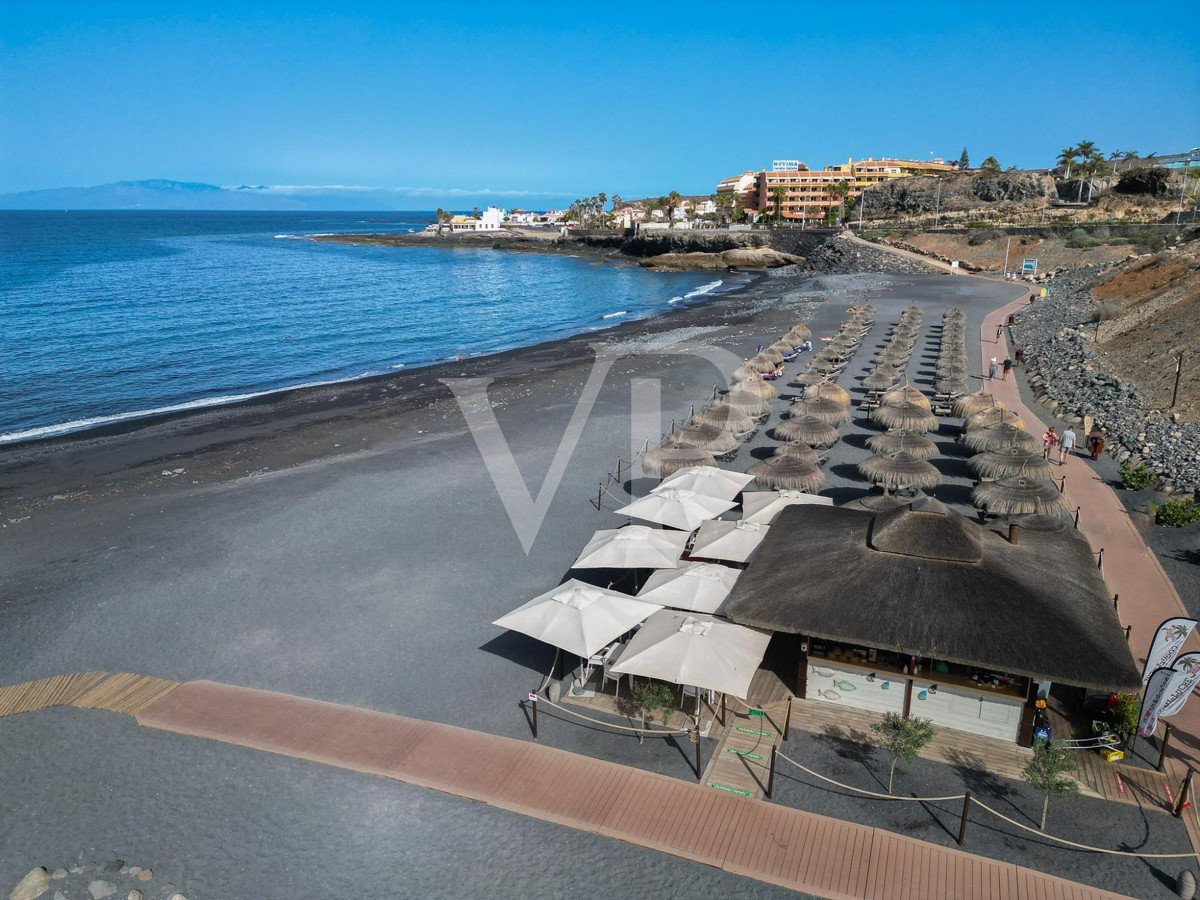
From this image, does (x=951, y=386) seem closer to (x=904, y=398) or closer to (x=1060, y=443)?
(x=904, y=398)

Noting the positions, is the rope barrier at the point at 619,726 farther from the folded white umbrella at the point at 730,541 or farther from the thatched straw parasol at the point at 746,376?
the thatched straw parasol at the point at 746,376

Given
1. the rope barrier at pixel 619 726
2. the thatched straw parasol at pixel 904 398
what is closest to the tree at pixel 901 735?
the rope barrier at pixel 619 726

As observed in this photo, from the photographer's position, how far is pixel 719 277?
92812 mm

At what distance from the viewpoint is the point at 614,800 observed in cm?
986

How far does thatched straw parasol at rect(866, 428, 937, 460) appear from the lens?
66.8ft

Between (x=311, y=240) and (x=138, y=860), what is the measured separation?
181m

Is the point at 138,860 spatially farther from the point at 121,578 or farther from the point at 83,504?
the point at 83,504

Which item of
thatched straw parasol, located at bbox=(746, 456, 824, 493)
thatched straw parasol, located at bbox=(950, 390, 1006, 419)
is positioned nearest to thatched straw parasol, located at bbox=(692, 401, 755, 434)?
thatched straw parasol, located at bbox=(746, 456, 824, 493)

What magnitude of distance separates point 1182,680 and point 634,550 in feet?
29.1

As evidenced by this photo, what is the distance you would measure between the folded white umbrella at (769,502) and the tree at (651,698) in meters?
5.24

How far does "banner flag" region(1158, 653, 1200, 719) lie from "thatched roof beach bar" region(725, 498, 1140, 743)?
0.57 metres

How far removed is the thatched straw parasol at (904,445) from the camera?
66.8ft

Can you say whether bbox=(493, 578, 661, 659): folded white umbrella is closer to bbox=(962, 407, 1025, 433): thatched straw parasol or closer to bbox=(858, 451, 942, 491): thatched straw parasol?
bbox=(858, 451, 942, 491): thatched straw parasol

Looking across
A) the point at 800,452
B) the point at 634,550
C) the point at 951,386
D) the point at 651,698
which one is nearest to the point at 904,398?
the point at 951,386
